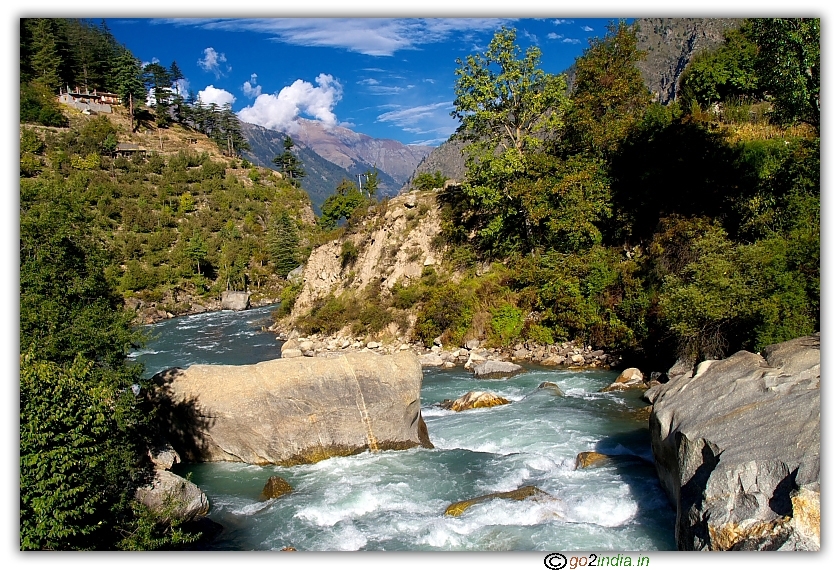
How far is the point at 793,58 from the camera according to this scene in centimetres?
948

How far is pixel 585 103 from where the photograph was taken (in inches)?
970

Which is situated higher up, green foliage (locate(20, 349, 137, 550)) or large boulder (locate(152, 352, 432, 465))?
green foliage (locate(20, 349, 137, 550))

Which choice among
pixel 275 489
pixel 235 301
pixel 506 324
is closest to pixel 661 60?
pixel 506 324

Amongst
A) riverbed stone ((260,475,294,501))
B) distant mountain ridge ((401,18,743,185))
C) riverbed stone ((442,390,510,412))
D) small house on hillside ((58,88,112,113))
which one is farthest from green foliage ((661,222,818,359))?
small house on hillside ((58,88,112,113))

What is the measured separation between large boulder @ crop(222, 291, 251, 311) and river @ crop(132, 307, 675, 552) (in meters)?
27.8

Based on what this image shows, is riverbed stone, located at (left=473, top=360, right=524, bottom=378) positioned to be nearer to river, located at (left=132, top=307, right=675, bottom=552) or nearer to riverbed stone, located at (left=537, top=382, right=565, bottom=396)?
riverbed stone, located at (left=537, top=382, right=565, bottom=396)

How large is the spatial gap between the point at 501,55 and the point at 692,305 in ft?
44.4

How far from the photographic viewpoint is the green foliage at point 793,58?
355 inches

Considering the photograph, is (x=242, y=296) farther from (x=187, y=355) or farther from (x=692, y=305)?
(x=692, y=305)

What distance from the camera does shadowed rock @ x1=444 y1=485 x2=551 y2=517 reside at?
8.87m

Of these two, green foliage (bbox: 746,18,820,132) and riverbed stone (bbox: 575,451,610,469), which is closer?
green foliage (bbox: 746,18,820,132)

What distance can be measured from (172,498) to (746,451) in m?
7.29

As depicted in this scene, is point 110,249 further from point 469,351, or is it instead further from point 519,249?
point 519,249

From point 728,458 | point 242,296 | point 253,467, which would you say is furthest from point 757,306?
point 242,296
